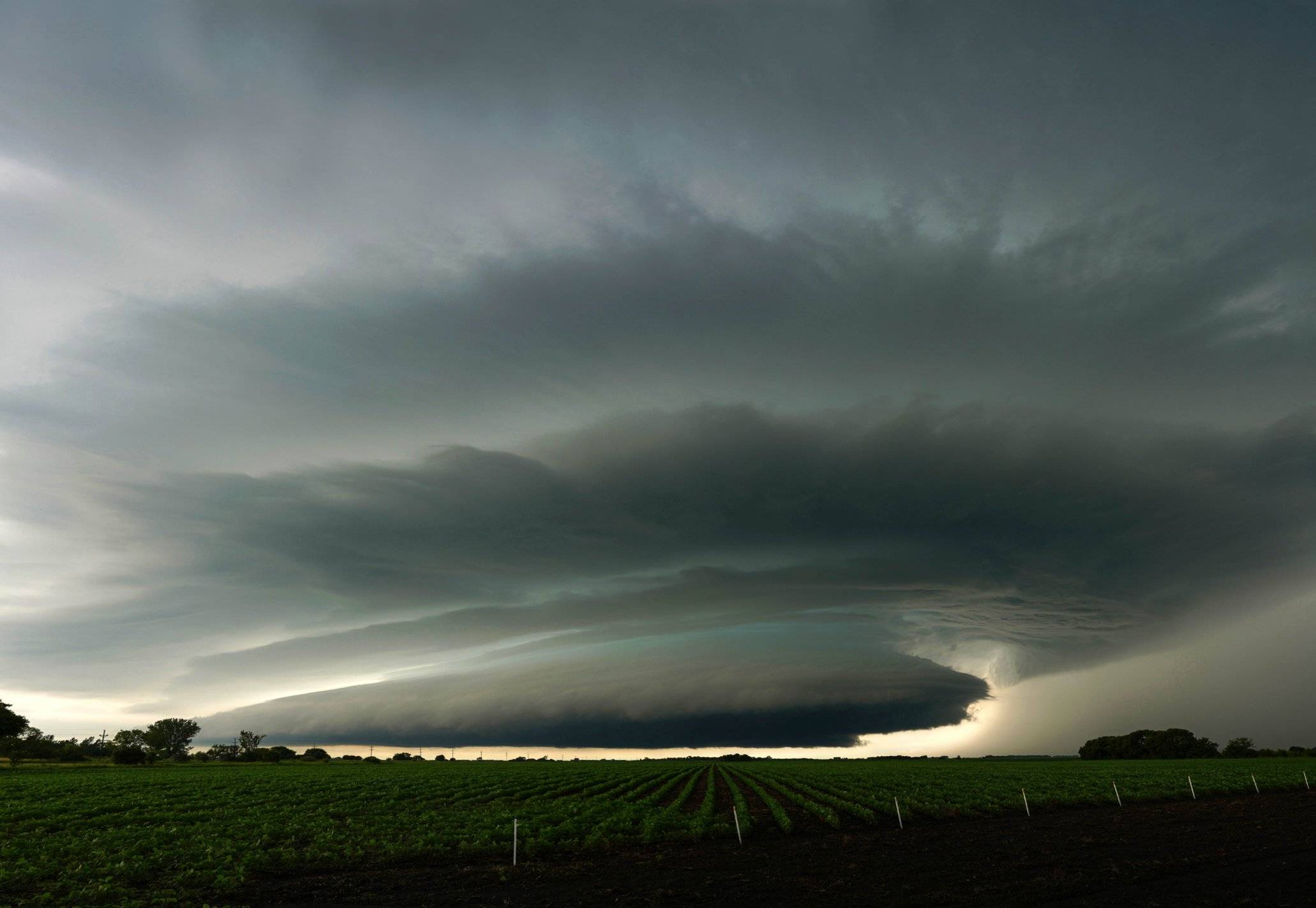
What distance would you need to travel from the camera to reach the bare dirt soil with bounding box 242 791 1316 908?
21250mm

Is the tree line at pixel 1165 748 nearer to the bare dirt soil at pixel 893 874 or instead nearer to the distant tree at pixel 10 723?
the bare dirt soil at pixel 893 874

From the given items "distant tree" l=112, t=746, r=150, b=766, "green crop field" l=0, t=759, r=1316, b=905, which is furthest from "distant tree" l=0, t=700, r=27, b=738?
"green crop field" l=0, t=759, r=1316, b=905

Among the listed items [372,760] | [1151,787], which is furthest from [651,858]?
[372,760]

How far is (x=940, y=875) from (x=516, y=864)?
53.1 ft

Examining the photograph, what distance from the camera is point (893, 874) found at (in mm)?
24766

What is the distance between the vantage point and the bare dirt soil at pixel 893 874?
2125 cm

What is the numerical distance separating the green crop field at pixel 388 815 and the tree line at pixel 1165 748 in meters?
105

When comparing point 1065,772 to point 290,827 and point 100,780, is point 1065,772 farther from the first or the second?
point 100,780

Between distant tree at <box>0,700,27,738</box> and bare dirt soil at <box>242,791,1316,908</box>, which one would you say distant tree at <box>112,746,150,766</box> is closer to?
distant tree at <box>0,700,27,738</box>

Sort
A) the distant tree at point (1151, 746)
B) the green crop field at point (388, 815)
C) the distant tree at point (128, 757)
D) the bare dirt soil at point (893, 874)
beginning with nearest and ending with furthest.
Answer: the bare dirt soil at point (893, 874) < the green crop field at point (388, 815) < the distant tree at point (128, 757) < the distant tree at point (1151, 746)

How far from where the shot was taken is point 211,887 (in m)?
23.4

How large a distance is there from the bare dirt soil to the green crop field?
2.80 meters

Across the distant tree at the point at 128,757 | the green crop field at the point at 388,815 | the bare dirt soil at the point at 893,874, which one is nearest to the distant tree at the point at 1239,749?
the green crop field at the point at 388,815

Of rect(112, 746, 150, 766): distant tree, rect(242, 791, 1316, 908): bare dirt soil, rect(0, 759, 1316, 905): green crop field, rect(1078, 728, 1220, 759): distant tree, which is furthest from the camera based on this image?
rect(1078, 728, 1220, 759): distant tree
